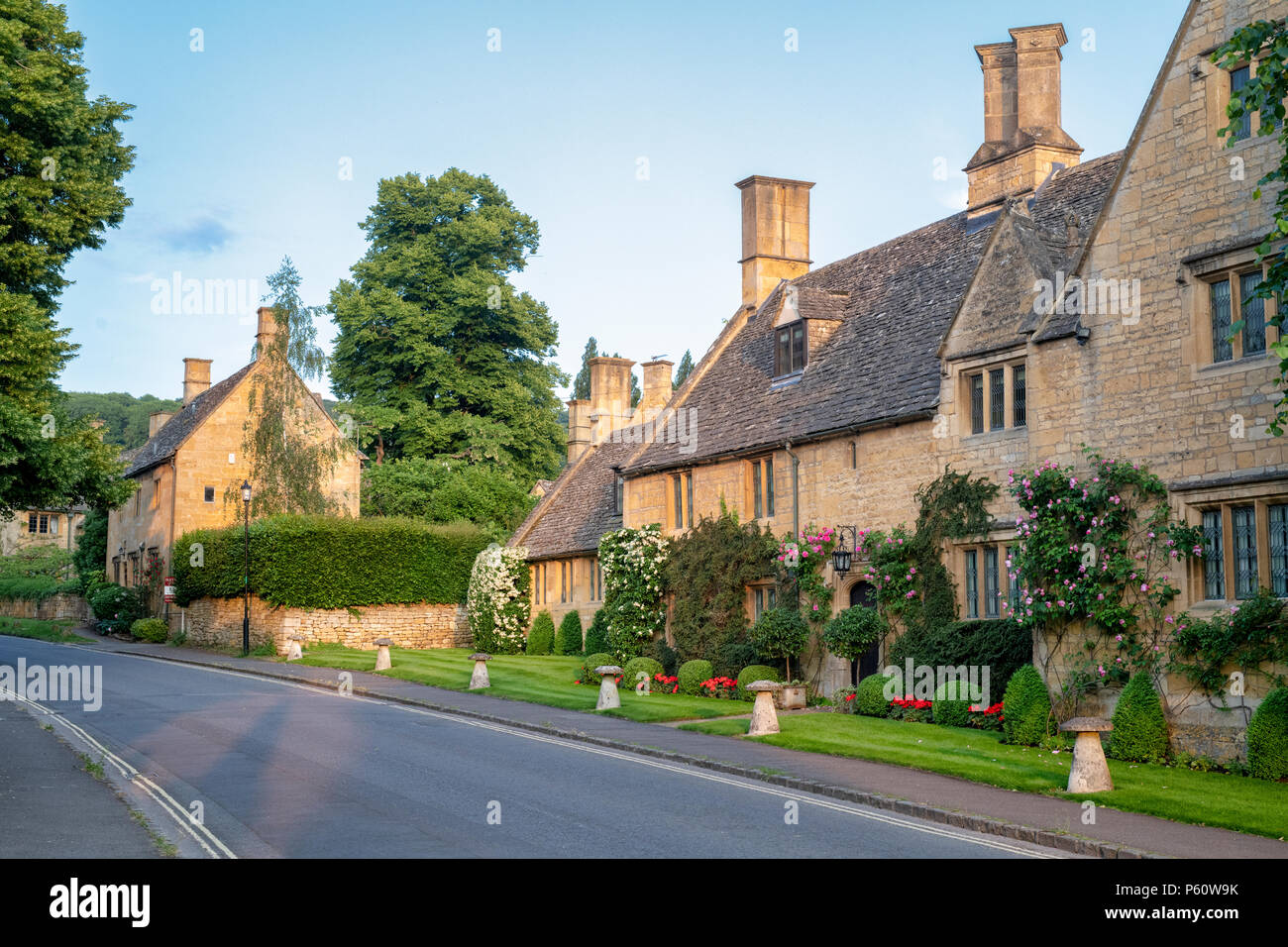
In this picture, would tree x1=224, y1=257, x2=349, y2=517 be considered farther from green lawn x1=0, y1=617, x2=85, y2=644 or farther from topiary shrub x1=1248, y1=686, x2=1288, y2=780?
topiary shrub x1=1248, y1=686, x2=1288, y2=780

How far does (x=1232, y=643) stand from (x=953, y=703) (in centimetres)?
542

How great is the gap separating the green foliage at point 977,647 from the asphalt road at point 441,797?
630cm

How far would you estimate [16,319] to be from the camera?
23297 mm

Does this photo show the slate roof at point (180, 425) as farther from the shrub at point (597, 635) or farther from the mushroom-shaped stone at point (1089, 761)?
the mushroom-shaped stone at point (1089, 761)

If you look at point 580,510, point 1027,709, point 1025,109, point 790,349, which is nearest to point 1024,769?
point 1027,709

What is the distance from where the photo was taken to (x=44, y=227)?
25.2 metres

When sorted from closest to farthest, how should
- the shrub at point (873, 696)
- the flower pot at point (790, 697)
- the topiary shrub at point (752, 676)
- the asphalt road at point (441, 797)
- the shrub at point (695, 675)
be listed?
1. the asphalt road at point (441, 797)
2. the shrub at point (873, 696)
3. the flower pot at point (790, 697)
4. the topiary shrub at point (752, 676)
5. the shrub at point (695, 675)

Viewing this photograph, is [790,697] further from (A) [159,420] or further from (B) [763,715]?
(A) [159,420]

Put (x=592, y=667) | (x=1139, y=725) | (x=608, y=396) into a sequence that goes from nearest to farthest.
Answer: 1. (x=1139, y=725)
2. (x=592, y=667)
3. (x=608, y=396)

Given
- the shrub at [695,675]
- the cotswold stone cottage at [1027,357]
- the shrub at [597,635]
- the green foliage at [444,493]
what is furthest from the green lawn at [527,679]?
the green foliage at [444,493]

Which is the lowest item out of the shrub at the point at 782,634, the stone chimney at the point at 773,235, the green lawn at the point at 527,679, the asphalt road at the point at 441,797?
the green lawn at the point at 527,679

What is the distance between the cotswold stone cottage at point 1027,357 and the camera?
16219 millimetres

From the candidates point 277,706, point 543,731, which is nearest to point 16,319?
point 277,706
